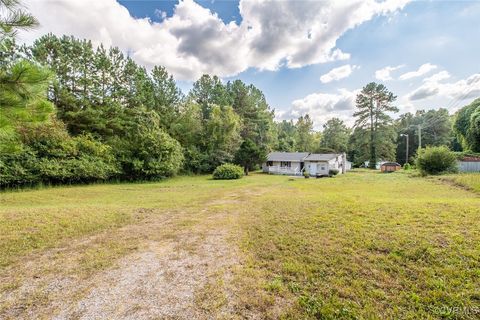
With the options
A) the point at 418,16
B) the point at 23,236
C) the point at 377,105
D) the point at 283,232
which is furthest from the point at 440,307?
the point at 377,105

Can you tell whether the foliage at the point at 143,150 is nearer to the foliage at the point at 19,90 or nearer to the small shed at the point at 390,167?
the foliage at the point at 19,90

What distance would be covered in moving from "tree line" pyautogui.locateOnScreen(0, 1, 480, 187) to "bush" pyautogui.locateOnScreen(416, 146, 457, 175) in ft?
7.58

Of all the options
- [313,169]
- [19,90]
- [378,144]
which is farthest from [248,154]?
[378,144]

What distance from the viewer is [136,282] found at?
314cm

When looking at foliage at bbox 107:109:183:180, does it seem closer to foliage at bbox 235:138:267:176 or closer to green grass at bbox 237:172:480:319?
foliage at bbox 235:138:267:176

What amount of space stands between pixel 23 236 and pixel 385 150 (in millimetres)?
42158

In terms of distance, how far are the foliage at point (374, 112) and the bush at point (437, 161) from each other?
15.9 metres

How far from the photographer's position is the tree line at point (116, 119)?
3.41 meters

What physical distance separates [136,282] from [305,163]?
26.6m

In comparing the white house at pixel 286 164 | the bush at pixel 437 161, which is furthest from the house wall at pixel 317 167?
the bush at pixel 437 161

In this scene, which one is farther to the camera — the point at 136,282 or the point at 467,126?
the point at 467,126

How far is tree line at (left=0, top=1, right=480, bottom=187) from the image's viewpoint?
341 centimetres

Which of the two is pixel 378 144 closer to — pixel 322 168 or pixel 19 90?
pixel 322 168

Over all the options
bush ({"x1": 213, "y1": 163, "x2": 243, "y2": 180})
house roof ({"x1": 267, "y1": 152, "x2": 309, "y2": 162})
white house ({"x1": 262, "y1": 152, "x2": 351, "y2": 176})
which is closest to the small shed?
white house ({"x1": 262, "y1": 152, "x2": 351, "y2": 176})
